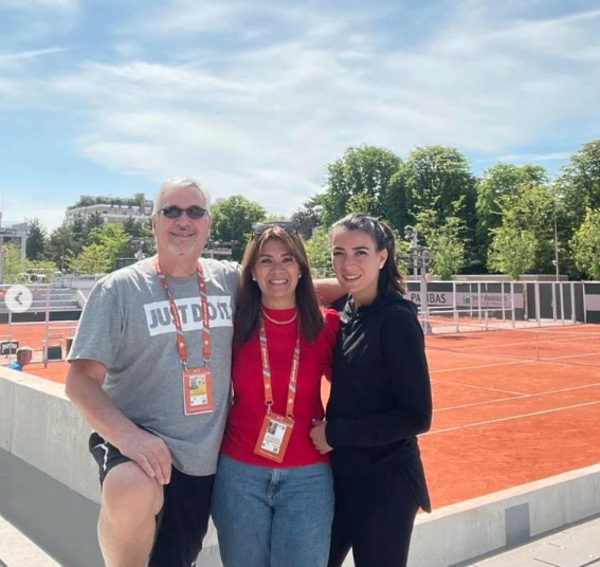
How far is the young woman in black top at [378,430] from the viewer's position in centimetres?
248

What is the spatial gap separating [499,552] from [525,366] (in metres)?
14.3

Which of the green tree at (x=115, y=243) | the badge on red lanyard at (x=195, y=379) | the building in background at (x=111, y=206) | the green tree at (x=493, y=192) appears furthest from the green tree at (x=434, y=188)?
the building in background at (x=111, y=206)

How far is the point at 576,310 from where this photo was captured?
35250 mm

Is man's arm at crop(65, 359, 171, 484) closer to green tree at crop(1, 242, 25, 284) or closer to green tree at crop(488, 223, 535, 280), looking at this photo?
green tree at crop(488, 223, 535, 280)

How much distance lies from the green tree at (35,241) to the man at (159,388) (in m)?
114

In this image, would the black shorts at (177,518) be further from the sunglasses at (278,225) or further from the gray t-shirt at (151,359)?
the sunglasses at (278,225)

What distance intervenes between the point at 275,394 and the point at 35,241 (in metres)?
117

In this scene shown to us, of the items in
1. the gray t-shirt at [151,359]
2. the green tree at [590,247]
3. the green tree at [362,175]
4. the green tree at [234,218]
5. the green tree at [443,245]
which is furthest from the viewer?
the green tree at [234,218]

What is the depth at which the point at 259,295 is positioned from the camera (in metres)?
2.77

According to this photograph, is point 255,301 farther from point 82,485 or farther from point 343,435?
point 82,485

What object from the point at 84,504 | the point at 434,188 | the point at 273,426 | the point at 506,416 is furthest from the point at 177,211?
the point at 434,188

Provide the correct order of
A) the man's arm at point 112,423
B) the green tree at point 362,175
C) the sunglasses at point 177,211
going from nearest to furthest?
the man's arm at point 112,423, the sunglasses at point 177,211, the green tree at point 362,175

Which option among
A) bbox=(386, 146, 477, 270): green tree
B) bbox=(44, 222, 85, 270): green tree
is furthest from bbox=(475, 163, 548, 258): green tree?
bbox=(44, 222, 85, 270): green tree

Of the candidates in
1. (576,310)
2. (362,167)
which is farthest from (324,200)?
(576,310)
